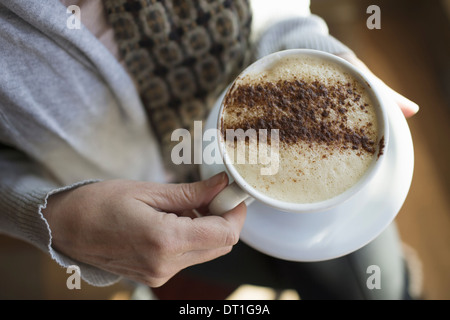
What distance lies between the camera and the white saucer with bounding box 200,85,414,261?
595 mm

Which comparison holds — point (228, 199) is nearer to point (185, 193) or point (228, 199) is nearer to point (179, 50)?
point (185, 193)

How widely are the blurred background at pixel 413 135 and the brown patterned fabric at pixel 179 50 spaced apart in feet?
1.85

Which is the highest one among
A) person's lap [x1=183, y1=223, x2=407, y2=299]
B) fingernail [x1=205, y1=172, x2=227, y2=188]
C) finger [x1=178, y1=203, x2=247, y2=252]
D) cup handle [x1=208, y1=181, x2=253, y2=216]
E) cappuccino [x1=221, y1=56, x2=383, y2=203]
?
cappuccino [x1=221, y1=56, x2=383, y2=203]

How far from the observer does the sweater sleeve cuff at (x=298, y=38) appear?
67cm

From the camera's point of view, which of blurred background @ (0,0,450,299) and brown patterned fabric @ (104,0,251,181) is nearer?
brown patterned fabric @ (104,0,251,181)

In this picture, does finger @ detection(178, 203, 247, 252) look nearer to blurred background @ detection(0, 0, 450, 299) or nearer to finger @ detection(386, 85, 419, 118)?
finger @ detection(386, 85, 419, 118)

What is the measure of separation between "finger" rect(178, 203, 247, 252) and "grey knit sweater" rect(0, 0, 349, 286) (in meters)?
0.19

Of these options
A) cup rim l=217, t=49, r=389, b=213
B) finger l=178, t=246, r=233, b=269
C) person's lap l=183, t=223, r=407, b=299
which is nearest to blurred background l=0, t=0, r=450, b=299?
person's lap l=183, t=223, r=407, b=299

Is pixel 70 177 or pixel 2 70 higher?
pixel 2 70
